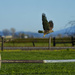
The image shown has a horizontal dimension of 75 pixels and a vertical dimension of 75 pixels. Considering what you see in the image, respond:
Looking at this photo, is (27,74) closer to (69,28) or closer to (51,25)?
(51,25)

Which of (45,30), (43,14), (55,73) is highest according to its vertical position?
(43,14)

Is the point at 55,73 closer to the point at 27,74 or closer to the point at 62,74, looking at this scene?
the point at 62,74

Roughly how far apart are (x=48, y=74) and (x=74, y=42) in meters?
23.5

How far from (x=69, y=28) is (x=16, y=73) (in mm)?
8952

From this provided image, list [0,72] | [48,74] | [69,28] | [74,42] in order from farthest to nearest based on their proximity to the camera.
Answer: [74,42]
[69,28]
[0,72]
[48,74]

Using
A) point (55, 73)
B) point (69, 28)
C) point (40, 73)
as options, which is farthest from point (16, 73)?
point (69, 28)

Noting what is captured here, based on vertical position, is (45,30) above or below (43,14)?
below

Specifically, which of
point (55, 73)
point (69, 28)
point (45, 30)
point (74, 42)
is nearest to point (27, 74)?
point (55, 73)

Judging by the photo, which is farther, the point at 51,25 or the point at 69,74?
the point at 69,74

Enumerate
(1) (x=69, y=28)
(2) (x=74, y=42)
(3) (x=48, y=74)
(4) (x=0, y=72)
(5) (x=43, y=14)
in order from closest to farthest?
(5) (x=43, y=14) < (3) (x=48, y=74) < (4) (x=0, y=72) < (1) (x=69, y=28) < (2) (x=74, y=42)

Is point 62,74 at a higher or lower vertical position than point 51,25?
lower

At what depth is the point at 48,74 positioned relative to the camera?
25.7 feet

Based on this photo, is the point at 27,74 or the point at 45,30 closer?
the point at 45,30

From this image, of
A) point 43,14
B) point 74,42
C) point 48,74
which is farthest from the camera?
point 74,42
